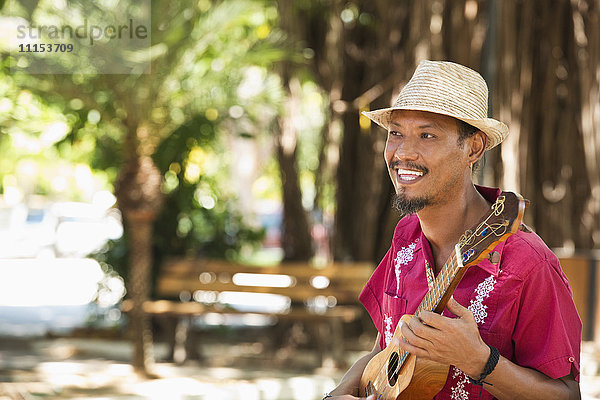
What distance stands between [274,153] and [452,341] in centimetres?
693

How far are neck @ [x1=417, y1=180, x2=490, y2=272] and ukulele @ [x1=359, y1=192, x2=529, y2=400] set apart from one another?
0.19m

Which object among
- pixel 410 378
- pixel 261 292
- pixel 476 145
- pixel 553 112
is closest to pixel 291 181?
pixel 261 292

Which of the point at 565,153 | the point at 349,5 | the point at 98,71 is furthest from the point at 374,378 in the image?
the point at 349,5

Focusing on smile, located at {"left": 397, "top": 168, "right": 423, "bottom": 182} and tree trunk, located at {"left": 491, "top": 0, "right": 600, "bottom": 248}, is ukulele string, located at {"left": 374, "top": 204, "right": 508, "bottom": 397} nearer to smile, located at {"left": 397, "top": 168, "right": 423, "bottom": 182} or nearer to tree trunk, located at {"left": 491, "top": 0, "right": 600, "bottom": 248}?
smile, located at {"left": 397, "top": 168, "right": 423, "bottom": 182}

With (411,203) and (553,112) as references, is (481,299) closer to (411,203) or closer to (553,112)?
(411,203)

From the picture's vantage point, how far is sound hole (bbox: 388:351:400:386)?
2.19 meters

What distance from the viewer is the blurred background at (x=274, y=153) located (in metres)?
6.97

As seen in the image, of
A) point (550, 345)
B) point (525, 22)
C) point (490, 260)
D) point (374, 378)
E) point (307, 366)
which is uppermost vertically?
point (525, 22)

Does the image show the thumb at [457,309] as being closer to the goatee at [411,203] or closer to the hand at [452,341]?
the hand at [452,341]

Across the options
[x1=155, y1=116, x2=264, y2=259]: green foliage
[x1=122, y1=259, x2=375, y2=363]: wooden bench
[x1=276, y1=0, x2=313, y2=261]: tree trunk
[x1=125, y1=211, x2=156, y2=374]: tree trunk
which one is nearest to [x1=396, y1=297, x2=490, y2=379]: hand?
[x1=122, y1=259, x2=375, y2=363]: wooden bench

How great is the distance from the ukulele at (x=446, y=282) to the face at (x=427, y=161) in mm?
194

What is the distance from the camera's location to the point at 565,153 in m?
7.54

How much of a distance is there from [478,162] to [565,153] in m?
5.48

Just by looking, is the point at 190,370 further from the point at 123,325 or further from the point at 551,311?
the point at 551,311
